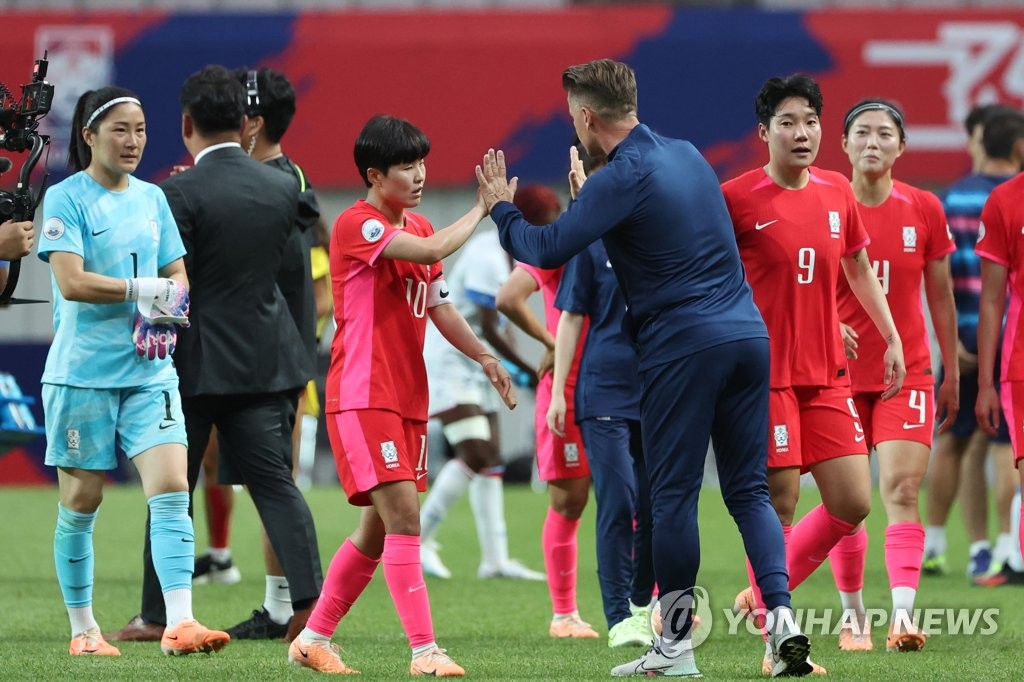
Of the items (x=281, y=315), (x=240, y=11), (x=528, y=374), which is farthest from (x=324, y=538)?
(x=240, y=11)

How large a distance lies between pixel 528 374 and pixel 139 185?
11.0 feet

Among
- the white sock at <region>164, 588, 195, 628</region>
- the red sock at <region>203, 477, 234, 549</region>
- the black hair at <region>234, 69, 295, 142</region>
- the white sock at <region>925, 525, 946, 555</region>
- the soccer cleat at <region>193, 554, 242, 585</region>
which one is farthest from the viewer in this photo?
the white sock at <region>925, 525, 946, 555</region>

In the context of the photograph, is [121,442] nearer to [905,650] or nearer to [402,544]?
[402,544]

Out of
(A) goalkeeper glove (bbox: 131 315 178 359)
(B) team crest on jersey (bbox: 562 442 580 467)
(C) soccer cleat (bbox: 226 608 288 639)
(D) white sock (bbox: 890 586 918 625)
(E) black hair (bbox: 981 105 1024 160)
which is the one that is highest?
(E) black hair (bbox: 981 105 1024 160)

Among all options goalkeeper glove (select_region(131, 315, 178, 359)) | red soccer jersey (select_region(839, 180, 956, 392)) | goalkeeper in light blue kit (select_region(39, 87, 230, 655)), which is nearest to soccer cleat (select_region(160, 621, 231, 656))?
goalkeeper in light blue kit (select_region(39, 87, 230, 655))

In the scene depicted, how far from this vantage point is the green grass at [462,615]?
5691 millimetres

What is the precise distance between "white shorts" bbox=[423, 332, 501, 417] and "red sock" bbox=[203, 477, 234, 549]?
141cm

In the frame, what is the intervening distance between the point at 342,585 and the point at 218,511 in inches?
139

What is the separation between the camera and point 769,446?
19.4 ft

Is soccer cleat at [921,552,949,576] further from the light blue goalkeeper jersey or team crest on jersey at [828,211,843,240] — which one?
the light blue goalkeeper jersey

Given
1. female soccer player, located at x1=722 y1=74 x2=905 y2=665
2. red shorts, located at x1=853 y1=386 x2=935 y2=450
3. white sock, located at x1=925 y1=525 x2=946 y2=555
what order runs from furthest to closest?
white sock, located at x1=925 y1=525 x2=946 y2=555 → red shorts, located at x1=853 y1=386 x2=935 y2=450 → female soccer player, located at x1=722 y1=74 x2=905 y2=665

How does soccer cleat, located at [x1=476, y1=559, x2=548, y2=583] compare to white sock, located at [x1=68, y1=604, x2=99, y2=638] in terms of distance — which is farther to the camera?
soccer cleat, located at [x1=476, y1=559, x2=548, y2=583]

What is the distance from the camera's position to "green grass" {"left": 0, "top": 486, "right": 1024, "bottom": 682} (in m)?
5.69

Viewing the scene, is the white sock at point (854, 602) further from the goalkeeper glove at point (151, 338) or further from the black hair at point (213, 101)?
the black hair at point (213, 101)
